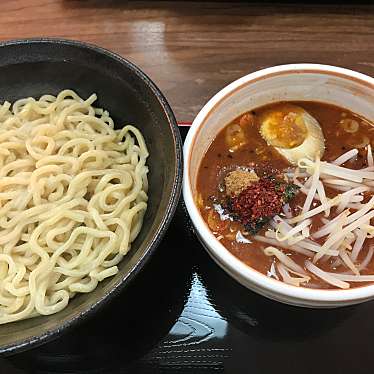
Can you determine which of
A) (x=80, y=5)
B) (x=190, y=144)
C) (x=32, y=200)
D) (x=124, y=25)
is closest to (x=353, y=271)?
(x=190, y=144)

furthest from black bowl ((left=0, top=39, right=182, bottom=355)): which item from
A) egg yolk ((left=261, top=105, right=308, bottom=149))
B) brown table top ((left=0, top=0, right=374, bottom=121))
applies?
brown table top ((left=0, top=0, right=374, bottom=121))

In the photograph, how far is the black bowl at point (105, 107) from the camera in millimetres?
1284

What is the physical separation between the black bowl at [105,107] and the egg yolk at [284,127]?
312mm

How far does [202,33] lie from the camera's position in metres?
2.33

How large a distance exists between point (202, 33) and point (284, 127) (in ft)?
2.97

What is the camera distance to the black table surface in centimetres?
140

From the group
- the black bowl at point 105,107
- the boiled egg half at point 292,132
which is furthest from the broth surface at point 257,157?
the black bowl at point 105,107

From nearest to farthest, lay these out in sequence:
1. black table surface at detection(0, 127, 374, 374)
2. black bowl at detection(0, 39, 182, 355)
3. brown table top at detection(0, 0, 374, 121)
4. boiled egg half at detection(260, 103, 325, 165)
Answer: black bowl at detection(0, 39, 182, 355)
black table surface at detection(0, 127, 374, 374)
boiled egg half at detection(260, 103, 325, 165)
brown table top at detection(0, 0, 374, 121)

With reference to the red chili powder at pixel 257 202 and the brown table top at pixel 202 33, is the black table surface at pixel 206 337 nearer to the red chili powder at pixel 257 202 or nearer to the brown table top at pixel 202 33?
the red chili powder at pixel 257 202

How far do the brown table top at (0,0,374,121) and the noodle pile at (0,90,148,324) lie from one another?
56cm

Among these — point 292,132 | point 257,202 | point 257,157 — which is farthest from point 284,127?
point 257,202

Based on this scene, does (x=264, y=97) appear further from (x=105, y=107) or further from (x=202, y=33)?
(x=202, y=33)

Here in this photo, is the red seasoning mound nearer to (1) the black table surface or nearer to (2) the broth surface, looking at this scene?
(2) the broth surface

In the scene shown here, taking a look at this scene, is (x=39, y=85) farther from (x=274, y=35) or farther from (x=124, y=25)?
(x=274, y=35)
